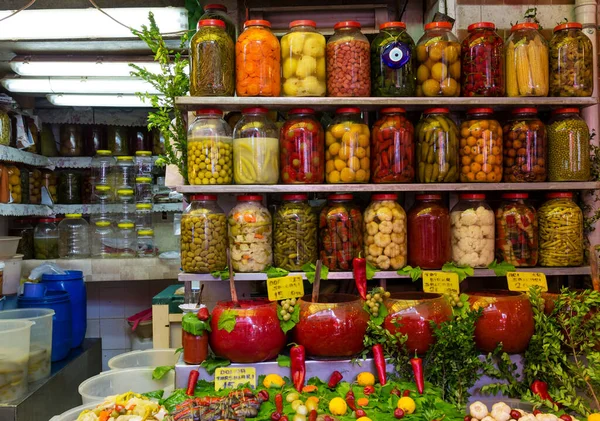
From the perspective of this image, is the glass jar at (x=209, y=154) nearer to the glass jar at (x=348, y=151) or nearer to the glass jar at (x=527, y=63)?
the glass jar at (x=348, y=151)

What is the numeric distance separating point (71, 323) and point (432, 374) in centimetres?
279

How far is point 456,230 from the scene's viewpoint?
2.46 m

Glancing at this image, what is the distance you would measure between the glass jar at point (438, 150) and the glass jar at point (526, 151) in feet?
0.83

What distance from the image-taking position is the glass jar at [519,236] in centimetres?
243

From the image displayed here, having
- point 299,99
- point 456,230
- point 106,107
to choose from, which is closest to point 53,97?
point 106,107

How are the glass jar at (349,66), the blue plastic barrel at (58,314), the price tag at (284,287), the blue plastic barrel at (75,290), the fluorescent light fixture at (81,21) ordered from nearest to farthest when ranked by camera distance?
the price tag at (284,287)
the glass jar at (349,66)
the fluorescent light fixture at (81,21)
the blue plastic barrel at (58,314)
the blue plastic barrel at (75,290)

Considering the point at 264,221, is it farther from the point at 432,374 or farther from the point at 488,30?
the point at 488,30

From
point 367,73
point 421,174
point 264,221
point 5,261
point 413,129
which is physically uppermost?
point 367,73

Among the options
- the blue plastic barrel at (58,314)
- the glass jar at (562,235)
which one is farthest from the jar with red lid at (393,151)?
the blue plastic barrel at (58,314)

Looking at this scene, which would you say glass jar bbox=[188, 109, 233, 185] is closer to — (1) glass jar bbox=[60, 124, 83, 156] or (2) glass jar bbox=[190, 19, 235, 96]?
(2) glass jar bbox=[190, 19, 235, 96]

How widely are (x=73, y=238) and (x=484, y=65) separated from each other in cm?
383

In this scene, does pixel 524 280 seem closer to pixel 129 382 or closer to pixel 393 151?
pixel 393 151

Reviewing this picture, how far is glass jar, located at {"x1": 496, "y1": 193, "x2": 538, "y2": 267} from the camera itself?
2434 mm

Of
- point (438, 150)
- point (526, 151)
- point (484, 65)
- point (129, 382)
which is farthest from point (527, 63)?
point (129, 382)
